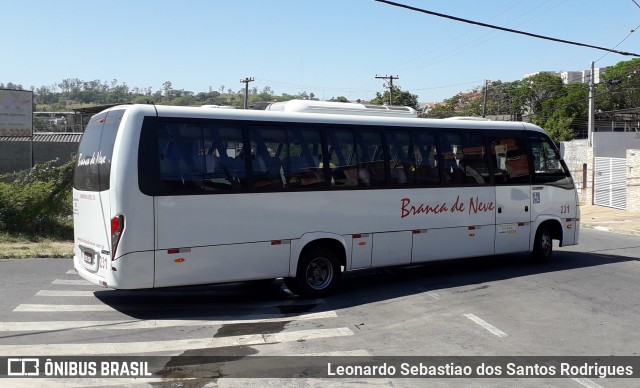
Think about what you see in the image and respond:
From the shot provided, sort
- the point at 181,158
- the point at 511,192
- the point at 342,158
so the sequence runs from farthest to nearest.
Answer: the point at 511,192 → the point at 342,158 → the point at 181,158

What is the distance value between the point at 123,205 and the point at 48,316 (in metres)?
1.97

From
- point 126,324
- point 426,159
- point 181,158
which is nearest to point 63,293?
point 126,324

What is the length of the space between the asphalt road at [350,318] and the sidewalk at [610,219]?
1181cm

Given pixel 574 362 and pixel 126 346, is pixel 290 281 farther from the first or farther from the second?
pixel 574 362

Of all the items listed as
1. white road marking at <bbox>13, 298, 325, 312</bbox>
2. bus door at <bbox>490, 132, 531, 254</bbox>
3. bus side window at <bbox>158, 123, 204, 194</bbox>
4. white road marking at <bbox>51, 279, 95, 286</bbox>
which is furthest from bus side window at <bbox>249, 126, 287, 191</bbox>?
bus door at <bbox>490, 132, 531, 254</bbox>

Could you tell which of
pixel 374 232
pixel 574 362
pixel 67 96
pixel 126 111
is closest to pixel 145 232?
pixel 126 111

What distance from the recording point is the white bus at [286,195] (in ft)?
30.9

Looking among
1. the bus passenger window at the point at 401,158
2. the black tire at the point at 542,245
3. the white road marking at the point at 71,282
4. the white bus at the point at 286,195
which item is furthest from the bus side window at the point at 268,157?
the black tire at the point at 542,245

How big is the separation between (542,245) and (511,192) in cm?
168

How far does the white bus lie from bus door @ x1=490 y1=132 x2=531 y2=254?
0.03 m

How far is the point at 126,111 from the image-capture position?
9477mm

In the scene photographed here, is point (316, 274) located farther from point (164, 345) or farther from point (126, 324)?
point (164, 345)

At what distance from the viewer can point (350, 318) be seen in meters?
9.84

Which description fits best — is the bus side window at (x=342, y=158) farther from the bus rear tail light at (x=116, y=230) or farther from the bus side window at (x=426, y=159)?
the bus rear tail light at (x=116, y=230)
